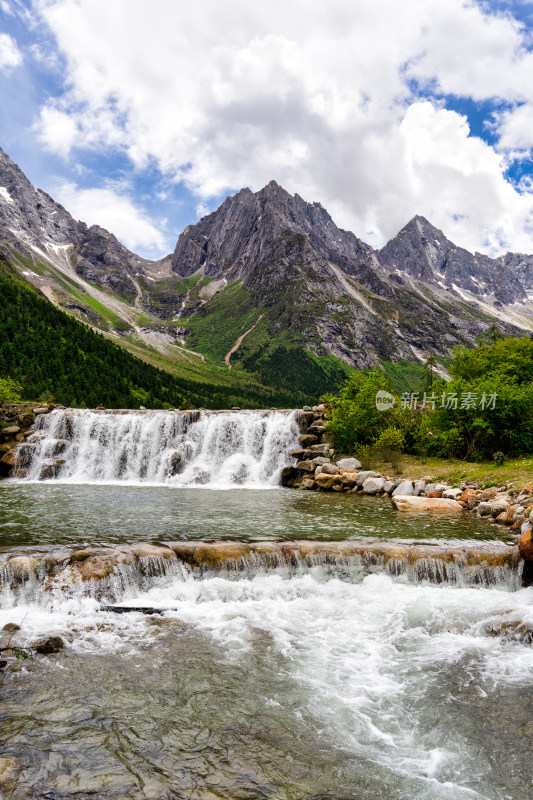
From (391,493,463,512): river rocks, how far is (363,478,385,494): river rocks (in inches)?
187

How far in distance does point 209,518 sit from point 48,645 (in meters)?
14.5

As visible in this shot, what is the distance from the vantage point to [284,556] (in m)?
16.9

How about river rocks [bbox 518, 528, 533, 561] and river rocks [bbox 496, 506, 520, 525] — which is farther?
river rocks [bbox 496, 506, 520, 525]

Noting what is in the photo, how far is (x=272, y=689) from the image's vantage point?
31.4ft

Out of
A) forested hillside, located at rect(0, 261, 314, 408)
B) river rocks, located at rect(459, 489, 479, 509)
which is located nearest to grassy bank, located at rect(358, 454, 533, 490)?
river rocks, located at rect(459, 489, 479, 509)

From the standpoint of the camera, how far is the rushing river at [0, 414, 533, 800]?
6824mm

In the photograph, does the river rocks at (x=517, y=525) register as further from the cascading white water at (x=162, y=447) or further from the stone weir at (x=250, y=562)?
the cascading white water at (x=162, y=447)

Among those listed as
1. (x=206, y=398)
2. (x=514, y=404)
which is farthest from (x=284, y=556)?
(x=206, y=398)

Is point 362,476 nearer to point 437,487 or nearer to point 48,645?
point 437,487

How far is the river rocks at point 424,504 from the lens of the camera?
28688 mm

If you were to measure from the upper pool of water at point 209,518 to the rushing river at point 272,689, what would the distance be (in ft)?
4.19

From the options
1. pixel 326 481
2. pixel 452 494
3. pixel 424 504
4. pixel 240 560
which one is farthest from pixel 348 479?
pixel 240 560

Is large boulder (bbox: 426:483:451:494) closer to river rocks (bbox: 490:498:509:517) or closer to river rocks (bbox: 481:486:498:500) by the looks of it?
river rocks (bbox: 481:486:498:500)

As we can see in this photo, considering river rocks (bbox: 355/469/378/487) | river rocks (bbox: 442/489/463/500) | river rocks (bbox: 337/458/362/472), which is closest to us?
river rocks (bbox: 442/489/463/500)
